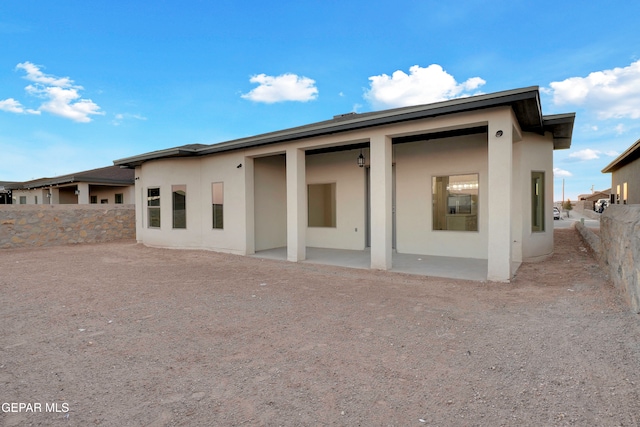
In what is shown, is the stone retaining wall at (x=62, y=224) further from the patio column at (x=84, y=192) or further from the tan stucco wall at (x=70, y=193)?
the patio column at (x=84, y=192)

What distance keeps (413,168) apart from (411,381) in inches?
313

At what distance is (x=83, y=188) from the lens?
756 inches

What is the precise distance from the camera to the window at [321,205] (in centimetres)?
1155

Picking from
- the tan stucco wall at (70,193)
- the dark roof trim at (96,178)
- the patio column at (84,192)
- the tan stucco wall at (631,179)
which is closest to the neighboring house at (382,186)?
the dark roof trim at (96,178)

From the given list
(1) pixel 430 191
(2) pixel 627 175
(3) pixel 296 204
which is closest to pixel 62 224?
(3) pixel 296 204

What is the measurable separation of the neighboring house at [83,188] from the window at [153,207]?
26.6ft

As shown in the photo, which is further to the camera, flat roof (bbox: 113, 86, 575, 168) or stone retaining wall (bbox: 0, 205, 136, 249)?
stone retaining wall (bbox: 0, 205, 136, 249)

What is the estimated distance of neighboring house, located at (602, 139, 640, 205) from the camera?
A: 1404cm

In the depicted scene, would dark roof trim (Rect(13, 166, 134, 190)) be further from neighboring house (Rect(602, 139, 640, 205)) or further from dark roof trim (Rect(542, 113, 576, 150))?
neighboring house (Rect(602, 139, 640, 205))

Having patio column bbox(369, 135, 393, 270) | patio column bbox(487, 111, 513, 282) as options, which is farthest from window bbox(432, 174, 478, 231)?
patio column bbox(487, 111, 513, 282)

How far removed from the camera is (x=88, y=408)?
2404 millimetres

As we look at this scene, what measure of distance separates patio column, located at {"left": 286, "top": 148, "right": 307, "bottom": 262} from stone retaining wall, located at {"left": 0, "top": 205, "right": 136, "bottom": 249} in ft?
34.0

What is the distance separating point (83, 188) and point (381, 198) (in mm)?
19049

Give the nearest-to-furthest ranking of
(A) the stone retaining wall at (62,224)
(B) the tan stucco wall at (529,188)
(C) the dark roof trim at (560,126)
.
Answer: (C) the dark roof trim at (560,126) → (B) the tan stucco wall at (529,188) → (A) the stone retaining wall at (62,224)
